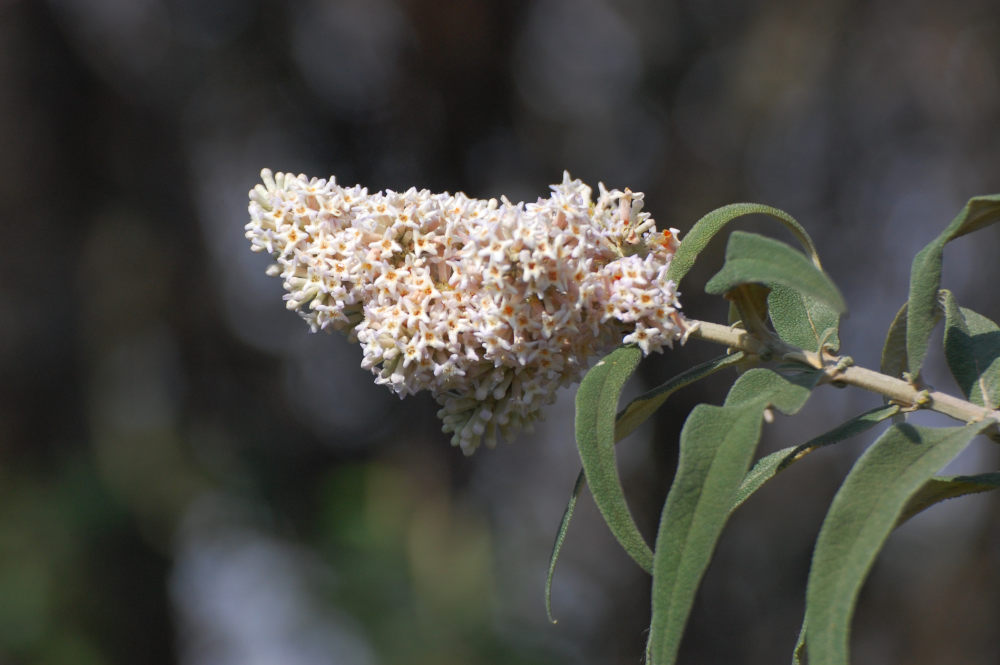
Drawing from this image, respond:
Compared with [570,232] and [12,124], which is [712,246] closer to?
[570,232]

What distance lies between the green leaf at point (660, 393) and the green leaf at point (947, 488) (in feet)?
0.97

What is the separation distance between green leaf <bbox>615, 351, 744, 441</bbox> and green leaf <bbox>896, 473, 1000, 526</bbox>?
30cm

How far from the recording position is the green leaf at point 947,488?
1.07 meters

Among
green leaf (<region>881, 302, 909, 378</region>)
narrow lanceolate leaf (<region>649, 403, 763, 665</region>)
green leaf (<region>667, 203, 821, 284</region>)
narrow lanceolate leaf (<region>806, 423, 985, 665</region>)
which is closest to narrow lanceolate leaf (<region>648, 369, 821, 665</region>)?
narrow lanceolate leaf (<region>649, 403, 763, 665</region>)

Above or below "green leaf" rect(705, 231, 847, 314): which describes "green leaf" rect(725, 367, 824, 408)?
below

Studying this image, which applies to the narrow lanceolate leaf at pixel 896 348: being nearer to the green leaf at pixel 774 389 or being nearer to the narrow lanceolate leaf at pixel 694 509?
the green leaf at pixel 774 389

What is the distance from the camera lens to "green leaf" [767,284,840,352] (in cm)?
127

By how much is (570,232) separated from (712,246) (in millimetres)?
4218

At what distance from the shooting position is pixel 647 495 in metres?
5.30

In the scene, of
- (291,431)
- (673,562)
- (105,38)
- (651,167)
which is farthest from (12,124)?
(673,562)

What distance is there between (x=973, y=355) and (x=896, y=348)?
104mm

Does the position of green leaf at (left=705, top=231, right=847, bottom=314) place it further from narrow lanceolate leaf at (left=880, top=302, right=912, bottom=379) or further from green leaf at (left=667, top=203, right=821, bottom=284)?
narrow lanceolate leaf at (left=880, top=302, right=912, bottom=379)

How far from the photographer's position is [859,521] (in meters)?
0.92

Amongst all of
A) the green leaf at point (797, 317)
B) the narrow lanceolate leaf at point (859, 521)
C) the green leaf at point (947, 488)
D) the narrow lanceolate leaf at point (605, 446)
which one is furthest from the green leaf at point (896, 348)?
the narrow lanceolate leaf at point (605, 446)
